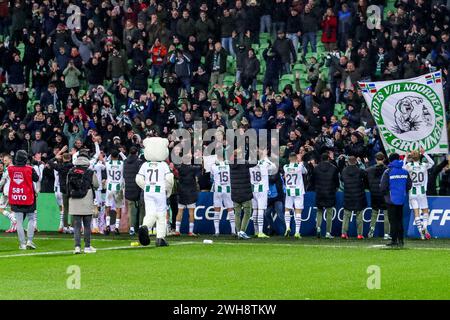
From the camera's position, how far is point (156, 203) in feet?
77.3

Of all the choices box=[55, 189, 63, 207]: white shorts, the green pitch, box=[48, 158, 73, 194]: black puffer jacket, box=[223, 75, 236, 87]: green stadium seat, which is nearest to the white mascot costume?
the green pitch

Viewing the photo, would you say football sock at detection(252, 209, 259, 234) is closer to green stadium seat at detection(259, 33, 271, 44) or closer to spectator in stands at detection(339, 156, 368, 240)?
spectator in stands at detection(339, 156, 368, 240)

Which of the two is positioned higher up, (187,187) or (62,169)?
(62,169)

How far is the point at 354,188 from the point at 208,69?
10.1m

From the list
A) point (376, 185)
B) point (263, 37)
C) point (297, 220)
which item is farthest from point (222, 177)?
point (263, 37)

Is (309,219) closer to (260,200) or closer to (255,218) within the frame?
(255,218)

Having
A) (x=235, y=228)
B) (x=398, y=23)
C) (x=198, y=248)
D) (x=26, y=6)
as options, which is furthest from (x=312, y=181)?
(x=26, y=6)

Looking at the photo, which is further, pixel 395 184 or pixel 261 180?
pixel 261 180

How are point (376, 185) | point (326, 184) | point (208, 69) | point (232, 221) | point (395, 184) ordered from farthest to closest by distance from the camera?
point (208, 69) → point (232, 221) → point (326, 184) → point (376, 185) → point (395, 184)

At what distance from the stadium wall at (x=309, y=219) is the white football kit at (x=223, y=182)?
961 mm

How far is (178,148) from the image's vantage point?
95.6 feet

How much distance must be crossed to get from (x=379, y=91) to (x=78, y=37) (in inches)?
600

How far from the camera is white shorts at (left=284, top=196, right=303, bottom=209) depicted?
27.3 meters
